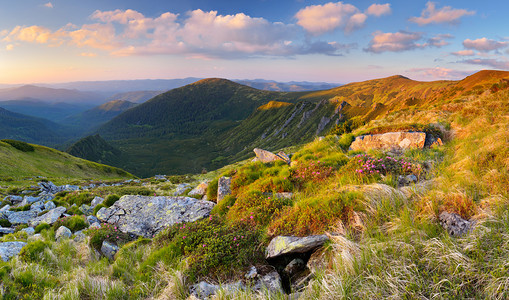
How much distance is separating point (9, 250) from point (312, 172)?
10.8 meters

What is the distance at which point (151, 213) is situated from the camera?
37.7 ft

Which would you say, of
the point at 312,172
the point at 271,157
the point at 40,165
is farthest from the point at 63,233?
the point at 40,165

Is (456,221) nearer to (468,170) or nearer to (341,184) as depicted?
(468,170)

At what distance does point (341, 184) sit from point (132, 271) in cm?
656

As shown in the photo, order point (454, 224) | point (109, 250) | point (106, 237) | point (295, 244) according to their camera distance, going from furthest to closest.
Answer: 1. point (106, 237)
2. point (109, 250)
3. point (295, 244)
4. point (454, 224)

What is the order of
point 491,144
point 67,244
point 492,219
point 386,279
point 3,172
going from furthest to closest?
point 3,172 < point 67,244 < point 491,144 < point 492,219 < point 386,279

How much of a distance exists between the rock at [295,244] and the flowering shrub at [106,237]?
6.51 m

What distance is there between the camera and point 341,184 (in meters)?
7.39

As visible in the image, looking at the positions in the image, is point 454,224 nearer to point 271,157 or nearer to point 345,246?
point 345,246

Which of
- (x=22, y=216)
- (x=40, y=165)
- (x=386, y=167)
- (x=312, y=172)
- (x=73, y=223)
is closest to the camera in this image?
(x=386, y=167)

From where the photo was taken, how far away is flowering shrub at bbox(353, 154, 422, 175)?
7722 mm

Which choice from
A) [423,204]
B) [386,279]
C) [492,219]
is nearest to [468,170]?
[423,204]

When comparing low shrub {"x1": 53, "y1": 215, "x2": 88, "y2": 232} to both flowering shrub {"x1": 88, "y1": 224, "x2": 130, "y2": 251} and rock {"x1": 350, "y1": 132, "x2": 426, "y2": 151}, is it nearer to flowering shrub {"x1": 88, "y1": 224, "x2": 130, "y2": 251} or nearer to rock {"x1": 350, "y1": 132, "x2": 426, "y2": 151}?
flowering shrub {"x1": 88, "y1": 224, "x2": 130, "y2": 251}

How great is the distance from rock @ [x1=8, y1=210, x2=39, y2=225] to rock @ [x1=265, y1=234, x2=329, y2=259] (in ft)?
51.1
